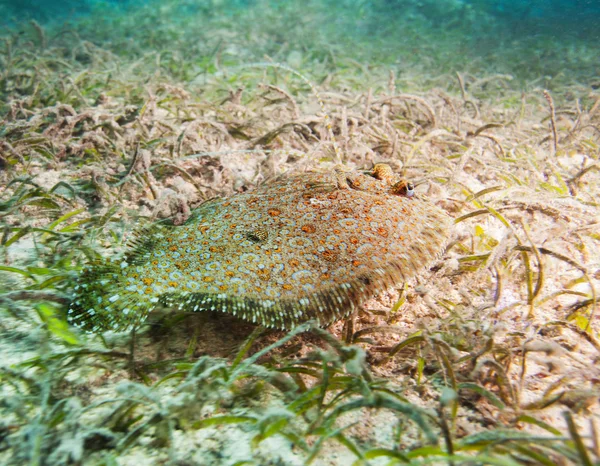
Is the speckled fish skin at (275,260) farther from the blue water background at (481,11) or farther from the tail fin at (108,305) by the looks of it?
the blue water background at (481,11)

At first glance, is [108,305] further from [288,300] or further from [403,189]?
[403,189]

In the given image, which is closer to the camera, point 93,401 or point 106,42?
point 93,401

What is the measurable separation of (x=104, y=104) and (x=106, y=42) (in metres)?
8.43

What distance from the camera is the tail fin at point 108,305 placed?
181cm

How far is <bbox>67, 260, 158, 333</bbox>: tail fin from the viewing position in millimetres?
1807

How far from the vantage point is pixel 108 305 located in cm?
183

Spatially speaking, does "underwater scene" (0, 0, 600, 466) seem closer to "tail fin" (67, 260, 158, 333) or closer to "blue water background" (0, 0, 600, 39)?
"tail fin" (67, 260, 158, 333)

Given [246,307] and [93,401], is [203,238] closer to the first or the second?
[246,307]

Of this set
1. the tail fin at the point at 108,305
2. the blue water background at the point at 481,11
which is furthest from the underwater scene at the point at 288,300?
the blue water background at the point at 481,11

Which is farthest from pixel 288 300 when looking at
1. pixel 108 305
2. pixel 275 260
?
pixel 108 305

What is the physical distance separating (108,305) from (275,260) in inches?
36.0

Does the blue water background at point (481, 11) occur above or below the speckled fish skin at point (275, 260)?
above

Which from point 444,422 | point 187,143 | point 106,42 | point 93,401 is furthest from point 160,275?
point 106,42

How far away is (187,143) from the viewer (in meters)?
4.27
